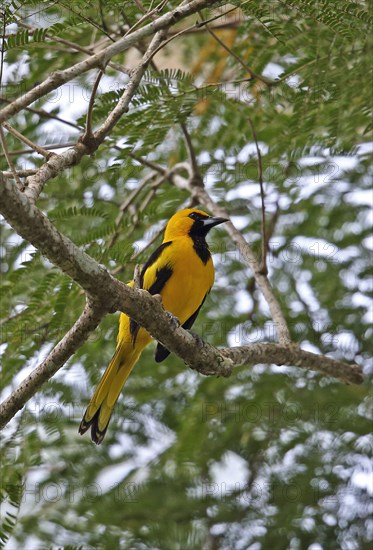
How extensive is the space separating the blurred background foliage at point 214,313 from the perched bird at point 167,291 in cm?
21

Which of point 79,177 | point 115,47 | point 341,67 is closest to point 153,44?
point 115,47

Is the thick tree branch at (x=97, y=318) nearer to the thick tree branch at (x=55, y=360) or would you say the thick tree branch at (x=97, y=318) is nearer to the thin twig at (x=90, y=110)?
the thick tree branch at (x=55, y=360)

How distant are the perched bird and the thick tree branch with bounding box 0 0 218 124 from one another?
1.62 meters

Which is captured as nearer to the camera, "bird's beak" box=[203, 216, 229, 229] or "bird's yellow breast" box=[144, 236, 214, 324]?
"bird's yellow breast" box=[144, 236, 214, 324]

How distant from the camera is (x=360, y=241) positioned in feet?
20.1

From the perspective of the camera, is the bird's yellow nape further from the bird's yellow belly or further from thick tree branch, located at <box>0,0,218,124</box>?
thick tree branch, located at <box>0,0,218,124</box>

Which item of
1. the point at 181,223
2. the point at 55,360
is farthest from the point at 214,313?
the point at 55,360

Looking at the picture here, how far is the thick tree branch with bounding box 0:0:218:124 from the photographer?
2.91 meters

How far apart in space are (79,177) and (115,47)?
2.71 m

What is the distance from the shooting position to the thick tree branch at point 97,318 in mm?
2732

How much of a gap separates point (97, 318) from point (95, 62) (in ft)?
3.24

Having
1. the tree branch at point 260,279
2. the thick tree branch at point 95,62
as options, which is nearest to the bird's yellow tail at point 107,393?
the tree branch at point 260,279

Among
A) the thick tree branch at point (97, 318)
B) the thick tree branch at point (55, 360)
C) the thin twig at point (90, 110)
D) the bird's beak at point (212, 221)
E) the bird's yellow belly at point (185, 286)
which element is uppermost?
the bird's beak at point (212, 221)

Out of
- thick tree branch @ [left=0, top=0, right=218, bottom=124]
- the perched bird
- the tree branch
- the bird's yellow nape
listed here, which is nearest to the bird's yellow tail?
the perched bird
